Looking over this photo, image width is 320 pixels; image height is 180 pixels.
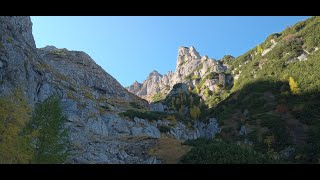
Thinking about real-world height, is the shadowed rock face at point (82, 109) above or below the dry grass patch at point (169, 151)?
above

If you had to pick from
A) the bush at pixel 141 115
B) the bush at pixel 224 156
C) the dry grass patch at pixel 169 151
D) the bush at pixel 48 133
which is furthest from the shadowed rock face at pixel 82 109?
the bush at pixel 48 133

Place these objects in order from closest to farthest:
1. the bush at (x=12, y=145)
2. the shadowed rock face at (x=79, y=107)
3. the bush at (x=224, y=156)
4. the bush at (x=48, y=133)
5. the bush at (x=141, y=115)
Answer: the bush at (x=48, y=133)
the bush at (x=12, y=145)
the bush at (x=224, y=156)
the shadowed rock face at (x=79, y=107)
the bush at (x=141, y=115)

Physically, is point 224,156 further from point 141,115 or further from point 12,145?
point 141,115

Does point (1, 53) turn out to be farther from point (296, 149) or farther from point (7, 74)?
point (296, 149)

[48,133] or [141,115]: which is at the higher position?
[141,115]

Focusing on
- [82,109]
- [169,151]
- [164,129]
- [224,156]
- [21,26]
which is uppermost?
[21,26]

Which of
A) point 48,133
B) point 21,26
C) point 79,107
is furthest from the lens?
point 21,26

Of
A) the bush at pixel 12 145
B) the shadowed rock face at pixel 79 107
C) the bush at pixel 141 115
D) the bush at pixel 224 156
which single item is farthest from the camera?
the bush at pixel 141 115

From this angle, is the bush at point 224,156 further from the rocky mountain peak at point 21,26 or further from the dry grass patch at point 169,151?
the rocky mountain peak at point 21,26

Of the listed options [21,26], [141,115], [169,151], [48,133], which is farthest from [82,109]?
[48,133]

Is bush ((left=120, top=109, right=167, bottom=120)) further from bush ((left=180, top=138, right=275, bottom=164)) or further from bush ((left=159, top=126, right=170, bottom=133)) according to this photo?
bush ((left=180, top=138, right=275, bottom=164))

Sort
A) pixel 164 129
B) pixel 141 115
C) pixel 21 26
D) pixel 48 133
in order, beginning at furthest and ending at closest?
pixel 21 26 → pixel 141 115 → pixel 164 129 → pixel 48 133

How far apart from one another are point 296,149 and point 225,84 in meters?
112
